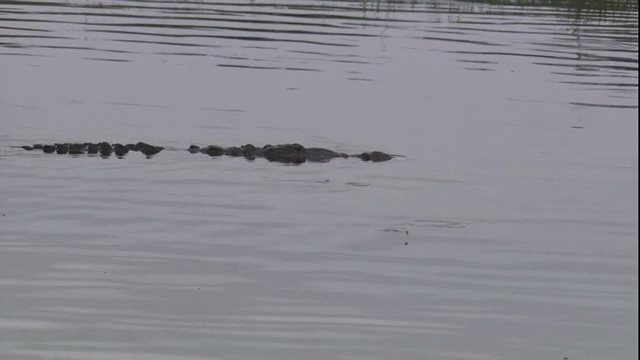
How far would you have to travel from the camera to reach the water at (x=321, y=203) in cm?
820

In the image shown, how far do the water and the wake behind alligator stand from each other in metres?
0.18

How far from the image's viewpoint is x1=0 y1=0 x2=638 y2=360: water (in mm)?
8195

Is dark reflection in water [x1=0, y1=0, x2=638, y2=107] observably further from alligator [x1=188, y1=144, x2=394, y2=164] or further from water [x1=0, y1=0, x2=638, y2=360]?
alligator [x1=188, y1=144, x2=394, y2=164]

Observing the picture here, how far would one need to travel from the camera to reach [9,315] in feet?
27.0

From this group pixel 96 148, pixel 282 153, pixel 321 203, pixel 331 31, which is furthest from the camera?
pixel 331 31

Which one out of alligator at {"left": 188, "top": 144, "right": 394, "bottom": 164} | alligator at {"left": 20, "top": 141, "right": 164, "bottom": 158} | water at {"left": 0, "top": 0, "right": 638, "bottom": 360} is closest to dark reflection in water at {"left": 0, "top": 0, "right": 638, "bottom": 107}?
water at {"left": 0, "top": 0, "right": 638, "bottom": 360}

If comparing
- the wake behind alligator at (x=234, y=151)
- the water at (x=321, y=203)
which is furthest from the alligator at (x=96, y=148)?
the water at (x=321, y=203)

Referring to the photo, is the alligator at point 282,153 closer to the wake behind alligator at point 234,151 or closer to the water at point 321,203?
the wake behind alligator at point 234,151

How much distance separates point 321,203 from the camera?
12.0m

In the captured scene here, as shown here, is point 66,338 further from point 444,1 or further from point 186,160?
point 444,1

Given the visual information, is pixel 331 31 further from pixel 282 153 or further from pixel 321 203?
pixel 321 203

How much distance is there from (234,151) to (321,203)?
2293mm

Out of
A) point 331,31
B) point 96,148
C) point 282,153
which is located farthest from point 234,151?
point 331,31

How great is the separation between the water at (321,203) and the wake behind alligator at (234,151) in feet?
0.59
